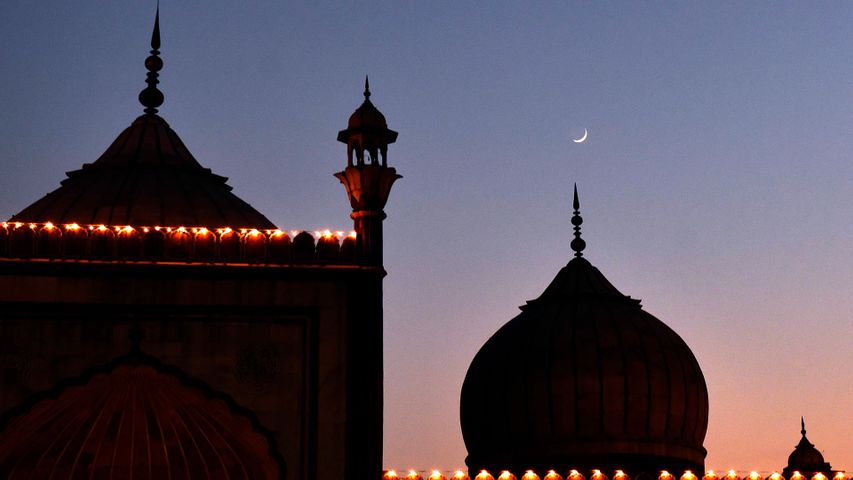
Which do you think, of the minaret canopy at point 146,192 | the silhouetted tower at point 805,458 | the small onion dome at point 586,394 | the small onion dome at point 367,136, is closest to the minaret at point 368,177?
the small onion dome at point 367,136

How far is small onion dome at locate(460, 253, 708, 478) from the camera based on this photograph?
22953 mm

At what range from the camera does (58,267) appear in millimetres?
17016

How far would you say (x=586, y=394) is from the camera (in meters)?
23.2

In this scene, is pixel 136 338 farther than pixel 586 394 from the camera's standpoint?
No

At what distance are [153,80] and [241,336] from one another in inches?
218

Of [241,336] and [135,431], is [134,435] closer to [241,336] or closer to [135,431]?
[135,431]

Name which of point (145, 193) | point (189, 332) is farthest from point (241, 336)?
point (145, 193)

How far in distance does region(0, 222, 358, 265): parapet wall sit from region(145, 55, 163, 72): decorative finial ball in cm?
424

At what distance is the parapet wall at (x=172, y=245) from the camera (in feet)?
56.0

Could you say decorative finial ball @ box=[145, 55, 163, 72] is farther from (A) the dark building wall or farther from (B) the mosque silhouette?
(A) the dark building wall

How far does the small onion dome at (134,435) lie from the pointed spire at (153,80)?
463 centimetres

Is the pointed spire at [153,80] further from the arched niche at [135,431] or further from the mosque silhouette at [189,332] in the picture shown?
the arched niche at [135,431]

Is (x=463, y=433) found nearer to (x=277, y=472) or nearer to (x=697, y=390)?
(x=697, y=390)

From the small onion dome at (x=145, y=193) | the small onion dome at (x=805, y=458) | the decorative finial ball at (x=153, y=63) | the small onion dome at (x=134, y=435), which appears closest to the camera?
the small onion dome at (x=134, y=435)
